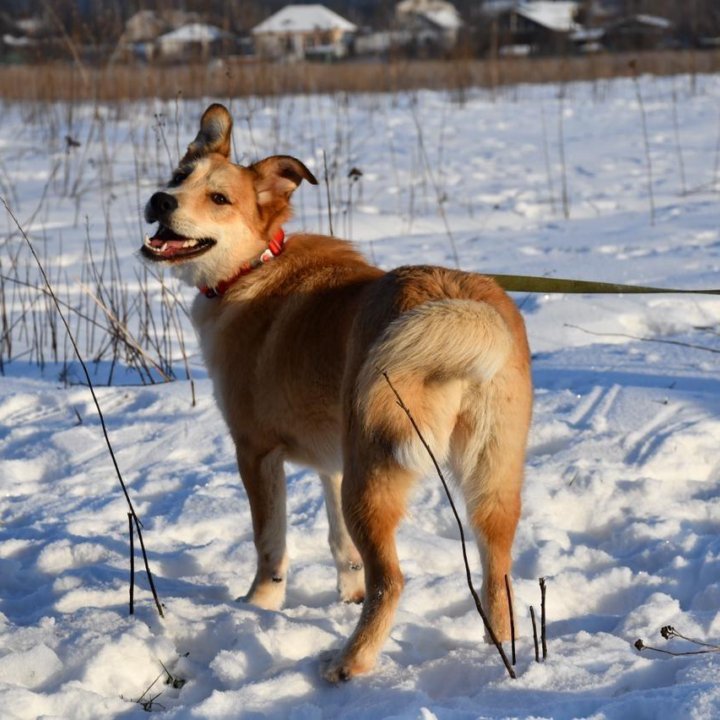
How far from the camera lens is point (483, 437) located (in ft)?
8.95

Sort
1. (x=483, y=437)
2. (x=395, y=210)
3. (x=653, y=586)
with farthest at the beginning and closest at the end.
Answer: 1. (x=395, y=210)
2. (x=653, y=586)
3. (x=483, y=437)

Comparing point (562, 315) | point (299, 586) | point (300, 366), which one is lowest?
point (299, 586)

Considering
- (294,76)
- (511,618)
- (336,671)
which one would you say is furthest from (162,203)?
(294,76)

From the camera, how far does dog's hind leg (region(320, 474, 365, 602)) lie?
11.3ft

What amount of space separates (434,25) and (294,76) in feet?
54.5

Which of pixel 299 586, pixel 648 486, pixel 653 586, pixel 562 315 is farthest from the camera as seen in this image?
pixel 562 315

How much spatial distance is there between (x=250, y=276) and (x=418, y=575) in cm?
114

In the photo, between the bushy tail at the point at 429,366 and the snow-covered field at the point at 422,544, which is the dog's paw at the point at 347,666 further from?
the bushy tail at the point at 429,366

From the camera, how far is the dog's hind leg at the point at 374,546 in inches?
106

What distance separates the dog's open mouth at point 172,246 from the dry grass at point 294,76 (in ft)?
23.9

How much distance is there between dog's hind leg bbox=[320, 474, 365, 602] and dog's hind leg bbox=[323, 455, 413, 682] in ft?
2.08

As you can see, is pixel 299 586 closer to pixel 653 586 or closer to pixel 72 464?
pixel 653 586

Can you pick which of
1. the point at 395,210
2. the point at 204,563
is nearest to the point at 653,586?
the point at 204,563

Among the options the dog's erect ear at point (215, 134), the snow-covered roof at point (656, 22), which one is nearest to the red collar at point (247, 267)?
the dog's erect ear at point (215, 134)
